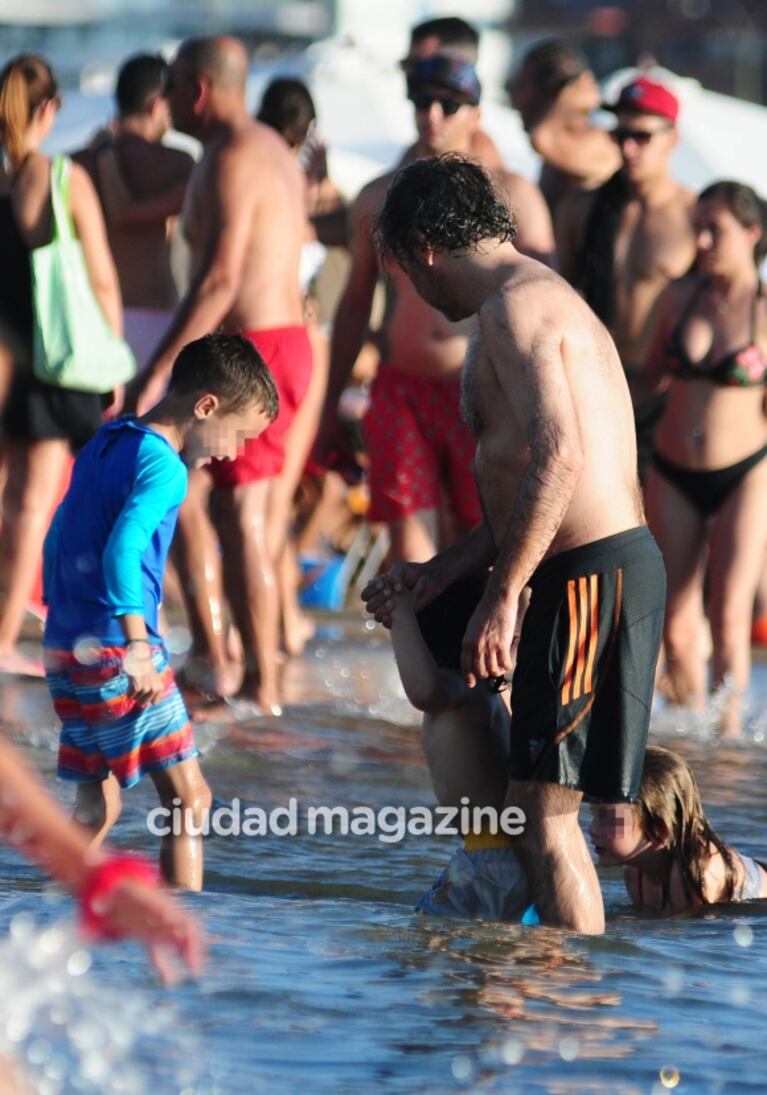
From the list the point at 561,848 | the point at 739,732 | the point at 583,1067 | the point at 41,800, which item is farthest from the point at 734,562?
the point at 41,800

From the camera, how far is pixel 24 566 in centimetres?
729

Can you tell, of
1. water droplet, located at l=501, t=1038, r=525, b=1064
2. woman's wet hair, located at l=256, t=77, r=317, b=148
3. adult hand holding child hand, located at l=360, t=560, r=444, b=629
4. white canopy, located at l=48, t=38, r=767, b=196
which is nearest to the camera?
water droplet, located at l=501, t=1038, r=525, b=1064

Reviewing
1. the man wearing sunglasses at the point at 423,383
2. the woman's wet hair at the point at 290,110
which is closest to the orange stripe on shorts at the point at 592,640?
the man wearing sunglasses at the point at 423,383

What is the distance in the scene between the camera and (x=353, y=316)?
23.2 feet

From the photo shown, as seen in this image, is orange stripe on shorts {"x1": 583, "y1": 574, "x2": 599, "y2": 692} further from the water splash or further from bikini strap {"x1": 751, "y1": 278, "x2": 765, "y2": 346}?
bikini strap {"x1": 751, "y1": 278, "x2": 765, "y2": 346}

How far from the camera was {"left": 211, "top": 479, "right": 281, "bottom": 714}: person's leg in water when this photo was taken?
698 centimetres

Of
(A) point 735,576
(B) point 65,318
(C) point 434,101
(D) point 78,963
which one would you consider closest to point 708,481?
(A) point 735,576

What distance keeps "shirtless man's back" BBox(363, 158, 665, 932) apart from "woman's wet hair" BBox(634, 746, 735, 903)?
326mm

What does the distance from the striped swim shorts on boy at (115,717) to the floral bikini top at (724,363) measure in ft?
10.6

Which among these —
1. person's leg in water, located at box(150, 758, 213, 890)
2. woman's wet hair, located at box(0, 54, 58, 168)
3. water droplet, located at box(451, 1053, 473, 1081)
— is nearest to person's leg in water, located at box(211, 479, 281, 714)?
woman's wet hair, located at box(0, 54, 58, 168)

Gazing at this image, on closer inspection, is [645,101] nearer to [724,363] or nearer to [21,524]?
[724,363]

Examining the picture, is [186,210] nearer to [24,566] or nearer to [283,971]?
[24,566]

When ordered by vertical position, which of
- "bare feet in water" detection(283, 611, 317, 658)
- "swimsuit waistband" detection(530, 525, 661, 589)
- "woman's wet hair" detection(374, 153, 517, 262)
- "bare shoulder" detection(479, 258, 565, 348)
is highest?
"woman's wet hair" detection(374, 153, 517, 262)

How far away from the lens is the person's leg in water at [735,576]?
7.16 meters
